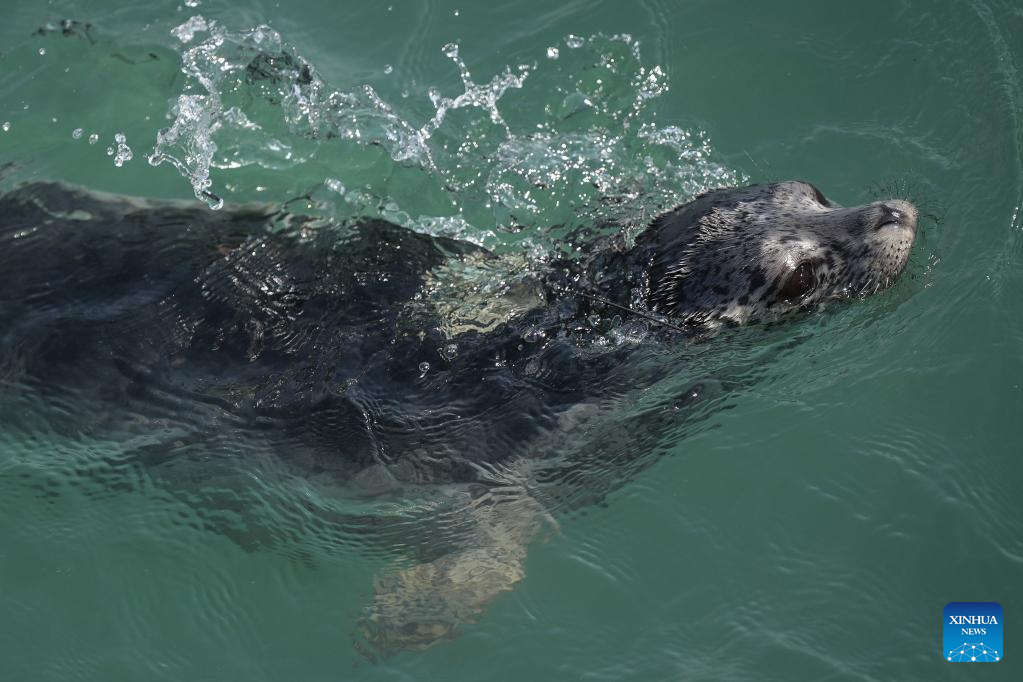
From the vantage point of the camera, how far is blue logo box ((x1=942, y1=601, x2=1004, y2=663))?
4.87 metres

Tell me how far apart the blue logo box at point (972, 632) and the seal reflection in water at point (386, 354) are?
5.22 ft

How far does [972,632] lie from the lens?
4957 millimetres

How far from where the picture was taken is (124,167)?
683cm

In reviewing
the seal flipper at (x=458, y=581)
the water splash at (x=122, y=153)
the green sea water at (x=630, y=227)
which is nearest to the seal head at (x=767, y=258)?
the green sea water at (x=630, y=227)

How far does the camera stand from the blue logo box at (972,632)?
4867 millimetres

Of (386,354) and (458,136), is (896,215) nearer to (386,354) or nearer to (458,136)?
(386,354)

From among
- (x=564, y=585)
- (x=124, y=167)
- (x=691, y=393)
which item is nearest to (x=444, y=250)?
(x=691, y=393)

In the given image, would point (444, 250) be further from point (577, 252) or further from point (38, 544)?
point (38, 544)

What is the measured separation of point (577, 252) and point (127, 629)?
9.82 ft

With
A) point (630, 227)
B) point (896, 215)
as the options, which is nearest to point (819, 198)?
point (896, 215)

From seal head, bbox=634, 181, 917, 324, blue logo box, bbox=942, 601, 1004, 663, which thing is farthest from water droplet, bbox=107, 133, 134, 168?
blue logo box, bbox=942, 601, 1004, 663

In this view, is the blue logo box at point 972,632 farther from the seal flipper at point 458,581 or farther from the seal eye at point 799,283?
the seal flipper at point 458,581

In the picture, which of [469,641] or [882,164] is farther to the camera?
[882,164]

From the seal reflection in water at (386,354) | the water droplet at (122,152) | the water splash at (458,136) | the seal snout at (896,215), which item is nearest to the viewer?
the seal reflection in water at (386,354)
